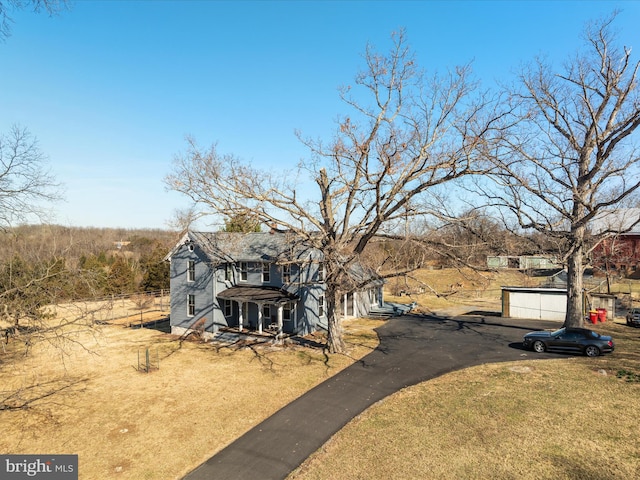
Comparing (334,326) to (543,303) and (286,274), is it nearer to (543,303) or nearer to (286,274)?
(286,274)

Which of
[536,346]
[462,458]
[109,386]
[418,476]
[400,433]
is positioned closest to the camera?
[418,476]

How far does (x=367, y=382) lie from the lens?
1564 cm

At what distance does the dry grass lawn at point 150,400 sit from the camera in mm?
10824

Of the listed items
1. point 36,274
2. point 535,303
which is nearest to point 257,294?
point 36,274

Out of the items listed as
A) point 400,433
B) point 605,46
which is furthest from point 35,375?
point 605,46

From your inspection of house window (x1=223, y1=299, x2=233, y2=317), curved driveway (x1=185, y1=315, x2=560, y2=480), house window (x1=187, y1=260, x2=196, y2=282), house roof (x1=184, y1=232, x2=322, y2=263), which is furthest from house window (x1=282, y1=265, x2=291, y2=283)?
curved driveway (x1=185, y1=315, x2=560, y2=480)

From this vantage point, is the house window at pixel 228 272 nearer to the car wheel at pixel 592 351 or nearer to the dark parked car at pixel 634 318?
the car wheel at pixel 592 351

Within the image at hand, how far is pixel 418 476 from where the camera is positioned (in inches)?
345

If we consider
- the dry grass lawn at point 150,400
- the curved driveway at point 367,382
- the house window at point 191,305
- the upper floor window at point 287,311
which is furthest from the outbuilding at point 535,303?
the house window at point 191,305

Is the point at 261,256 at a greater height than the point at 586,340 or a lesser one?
greater

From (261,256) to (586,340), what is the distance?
19554mm

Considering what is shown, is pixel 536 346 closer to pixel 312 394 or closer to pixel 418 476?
pixel 312 394
